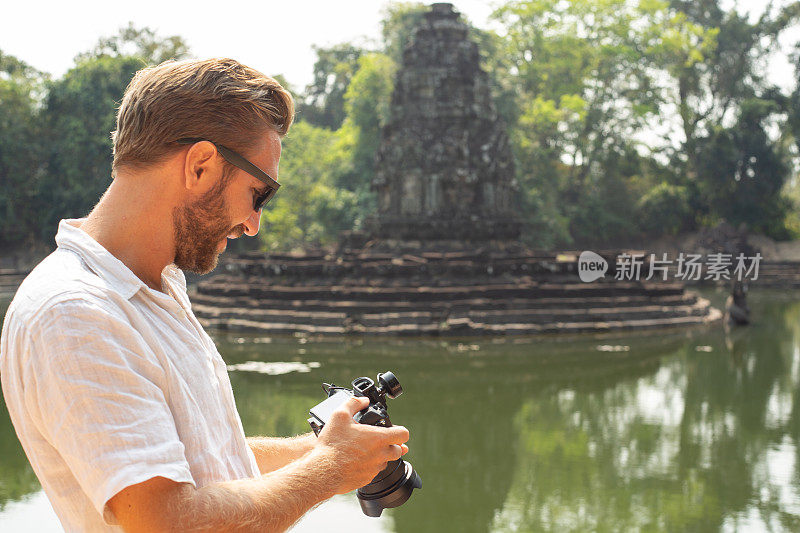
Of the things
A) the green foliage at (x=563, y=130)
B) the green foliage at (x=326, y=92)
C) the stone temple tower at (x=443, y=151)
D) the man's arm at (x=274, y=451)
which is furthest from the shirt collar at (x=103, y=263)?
the green foliage at (x=326, y=92)

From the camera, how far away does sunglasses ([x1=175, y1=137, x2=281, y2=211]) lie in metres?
0.99

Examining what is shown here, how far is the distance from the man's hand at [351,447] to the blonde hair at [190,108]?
17.3 inches

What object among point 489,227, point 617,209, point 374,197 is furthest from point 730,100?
point 489,227

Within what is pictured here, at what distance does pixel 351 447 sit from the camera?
1.04 metres

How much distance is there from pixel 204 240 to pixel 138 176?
0.14m

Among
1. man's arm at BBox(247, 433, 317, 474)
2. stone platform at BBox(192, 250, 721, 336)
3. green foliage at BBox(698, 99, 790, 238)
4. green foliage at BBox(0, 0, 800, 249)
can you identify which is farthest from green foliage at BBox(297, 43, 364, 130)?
man's arm at BBox(247, 433, 317, 474)

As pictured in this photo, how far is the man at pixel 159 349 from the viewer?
2.69 feet

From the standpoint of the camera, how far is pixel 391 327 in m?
10.1

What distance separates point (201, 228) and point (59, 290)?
25 centimetres

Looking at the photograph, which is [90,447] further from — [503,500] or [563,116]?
[563,116]

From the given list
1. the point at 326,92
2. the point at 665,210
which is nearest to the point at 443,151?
the point at 665,210

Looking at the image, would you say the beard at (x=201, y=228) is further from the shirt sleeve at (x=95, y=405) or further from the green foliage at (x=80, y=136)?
the green foliage at (x=80, y=136)

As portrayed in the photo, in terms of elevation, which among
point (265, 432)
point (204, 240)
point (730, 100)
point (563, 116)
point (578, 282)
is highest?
point (730, 100)

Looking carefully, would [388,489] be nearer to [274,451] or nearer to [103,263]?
[274,451]
